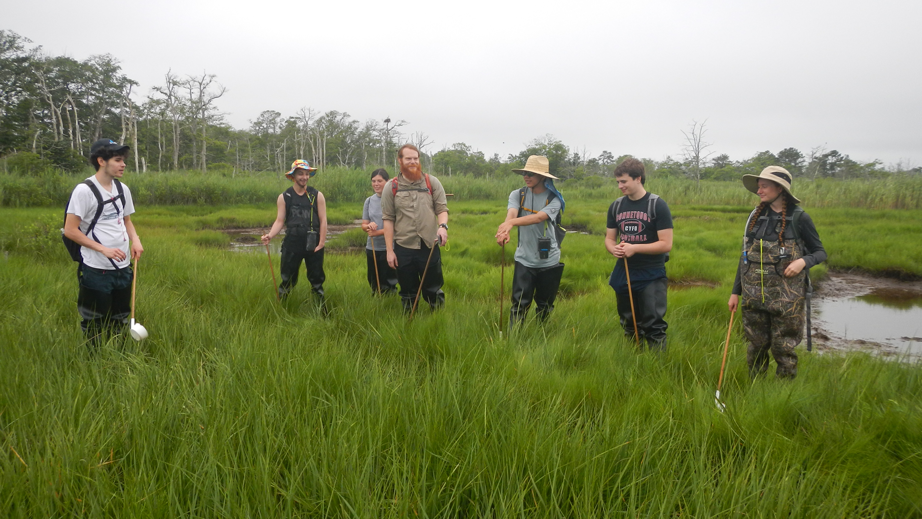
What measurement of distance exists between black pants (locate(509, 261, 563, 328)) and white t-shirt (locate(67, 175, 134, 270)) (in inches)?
124

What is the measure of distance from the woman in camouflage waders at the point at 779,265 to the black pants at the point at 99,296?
4.60 metres

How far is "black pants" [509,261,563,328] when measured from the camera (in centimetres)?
455

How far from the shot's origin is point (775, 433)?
2396 millimetres

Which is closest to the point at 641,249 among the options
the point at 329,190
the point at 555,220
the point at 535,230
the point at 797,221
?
the point at 555,220

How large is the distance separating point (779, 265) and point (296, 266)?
456cm

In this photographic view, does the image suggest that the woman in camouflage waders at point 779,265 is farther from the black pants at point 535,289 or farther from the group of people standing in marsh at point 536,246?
the black pants at point 535,289

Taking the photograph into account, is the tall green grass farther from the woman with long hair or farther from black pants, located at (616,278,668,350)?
black pants, located at (616,278,668,350)

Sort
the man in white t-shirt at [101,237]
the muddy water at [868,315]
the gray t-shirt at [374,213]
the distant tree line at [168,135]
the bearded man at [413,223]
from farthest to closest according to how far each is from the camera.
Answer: the distant tree line at [168,135], the gray t-shirt at [374,213], the muddy water at [868,315], the bearded man at [413,223], the man in white t-shirt at [101,237]

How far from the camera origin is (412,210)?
190 inches

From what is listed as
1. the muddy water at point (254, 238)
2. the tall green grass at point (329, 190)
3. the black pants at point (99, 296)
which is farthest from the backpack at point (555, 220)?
the tall green grass at point (329, 190)

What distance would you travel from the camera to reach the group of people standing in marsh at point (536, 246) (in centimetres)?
339

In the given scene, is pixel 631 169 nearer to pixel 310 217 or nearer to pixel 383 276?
pixel 383 276

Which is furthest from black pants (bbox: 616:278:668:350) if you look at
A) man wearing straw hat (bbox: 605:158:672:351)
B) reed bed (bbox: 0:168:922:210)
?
reed bed (bbox: 0:168:922:210)

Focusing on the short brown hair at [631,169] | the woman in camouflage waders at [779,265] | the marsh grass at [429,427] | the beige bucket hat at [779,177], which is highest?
the short brown hair at [631,169]
